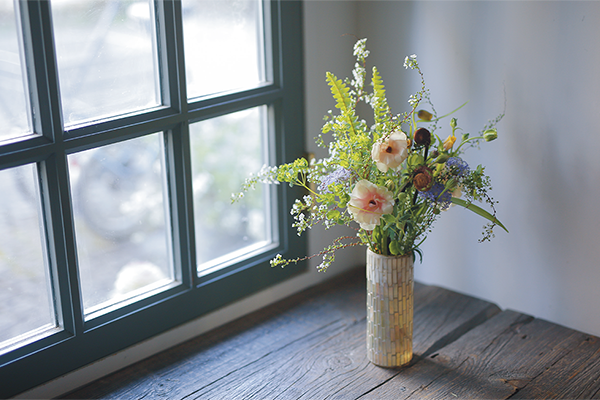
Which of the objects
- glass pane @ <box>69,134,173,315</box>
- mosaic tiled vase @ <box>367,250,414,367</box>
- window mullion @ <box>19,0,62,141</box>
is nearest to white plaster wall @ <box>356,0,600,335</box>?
mosaic tiled vase @ <box>367,250,414,367</box>

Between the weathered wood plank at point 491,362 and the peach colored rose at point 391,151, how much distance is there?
556 millimetres

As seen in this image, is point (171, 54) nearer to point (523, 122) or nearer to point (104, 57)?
point (104, 57)

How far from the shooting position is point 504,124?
171 cm

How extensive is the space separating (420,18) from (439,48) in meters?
0.11

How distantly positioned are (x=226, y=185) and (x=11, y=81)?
65 cm

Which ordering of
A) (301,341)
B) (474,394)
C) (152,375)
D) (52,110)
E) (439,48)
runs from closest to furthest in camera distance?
(52,110)
(474,394)
(152,375)
(301,341)
(439,48)

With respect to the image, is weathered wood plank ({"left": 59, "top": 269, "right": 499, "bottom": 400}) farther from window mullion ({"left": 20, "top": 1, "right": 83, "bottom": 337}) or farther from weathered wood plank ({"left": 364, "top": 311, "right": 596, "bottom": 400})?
window mullion ({"left": 20, "top": 1, "right": 83, "bottom": 337})

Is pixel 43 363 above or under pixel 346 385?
above

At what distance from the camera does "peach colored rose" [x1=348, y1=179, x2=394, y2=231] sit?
1312mm

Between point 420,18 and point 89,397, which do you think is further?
point 420,18

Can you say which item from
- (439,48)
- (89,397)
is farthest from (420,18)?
(89,397)

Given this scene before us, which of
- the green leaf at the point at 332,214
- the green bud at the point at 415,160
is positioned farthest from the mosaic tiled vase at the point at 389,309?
the green bud at the point at 415,160

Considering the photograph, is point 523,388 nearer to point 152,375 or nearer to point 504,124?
point 504,124

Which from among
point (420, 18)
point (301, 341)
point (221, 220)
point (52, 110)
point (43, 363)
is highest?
point (420, 18)
